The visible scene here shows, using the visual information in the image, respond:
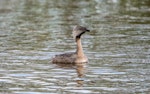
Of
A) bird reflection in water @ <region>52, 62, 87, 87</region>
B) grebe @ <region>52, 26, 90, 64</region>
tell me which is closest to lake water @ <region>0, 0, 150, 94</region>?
bird reflection in water @ <region>52, 62, 87, 87</region>

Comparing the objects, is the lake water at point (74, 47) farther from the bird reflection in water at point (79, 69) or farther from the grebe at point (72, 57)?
the grebe at point (72, 57)

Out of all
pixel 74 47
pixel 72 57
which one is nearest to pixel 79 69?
pixel 72 57

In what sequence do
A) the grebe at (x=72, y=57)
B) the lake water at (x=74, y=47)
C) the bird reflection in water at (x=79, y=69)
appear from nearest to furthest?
the lake water at (x=74, y=47)
the bird reflection in water at (x=79, y=69)
the grebe at (x=72, y=57)

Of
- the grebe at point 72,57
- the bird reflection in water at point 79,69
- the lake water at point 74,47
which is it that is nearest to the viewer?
the lake water at point 74,47

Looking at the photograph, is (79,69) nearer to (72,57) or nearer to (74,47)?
(72,57)

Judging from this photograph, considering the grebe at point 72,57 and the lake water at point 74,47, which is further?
the grebe at point 72,57

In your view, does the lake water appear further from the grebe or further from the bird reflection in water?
the grebe

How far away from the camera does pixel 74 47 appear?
976 inches

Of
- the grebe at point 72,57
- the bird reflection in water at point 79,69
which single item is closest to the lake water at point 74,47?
the bird reflection in water at point 79,69

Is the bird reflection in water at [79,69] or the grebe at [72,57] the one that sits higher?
the grebe at [72,57]

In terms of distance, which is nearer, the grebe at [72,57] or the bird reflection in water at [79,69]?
the bird reflection in water at [79,69]

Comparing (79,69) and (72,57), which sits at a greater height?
(72,57)

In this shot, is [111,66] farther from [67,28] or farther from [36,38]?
[67,28]

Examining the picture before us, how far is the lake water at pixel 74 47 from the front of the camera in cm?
1780
